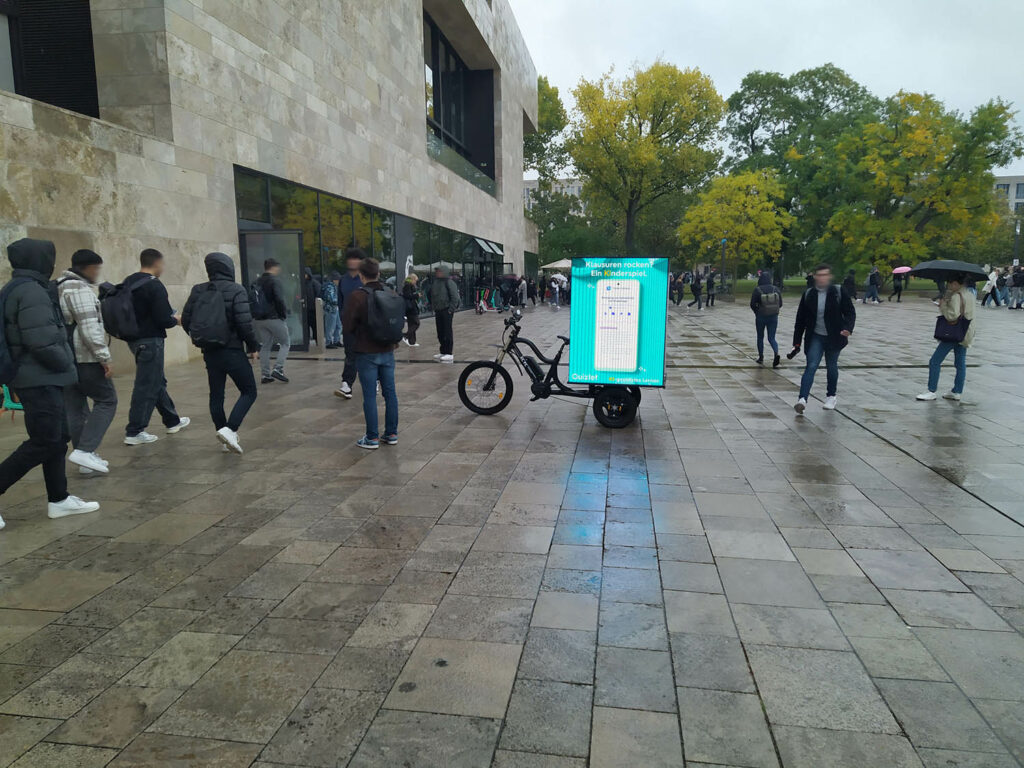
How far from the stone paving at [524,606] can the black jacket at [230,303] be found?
109cm

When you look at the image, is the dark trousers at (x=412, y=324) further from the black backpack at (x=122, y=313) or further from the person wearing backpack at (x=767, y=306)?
the black backpack at (x=122, y=313)

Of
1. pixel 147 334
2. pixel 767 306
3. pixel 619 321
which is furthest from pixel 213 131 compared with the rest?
pixel 767 306

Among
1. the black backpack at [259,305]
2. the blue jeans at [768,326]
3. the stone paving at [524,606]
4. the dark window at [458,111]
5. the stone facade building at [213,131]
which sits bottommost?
the stone paving at [524,606]

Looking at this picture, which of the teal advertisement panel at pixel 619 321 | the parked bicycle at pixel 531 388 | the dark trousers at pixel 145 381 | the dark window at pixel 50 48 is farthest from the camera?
the dark window at pixel 50 48

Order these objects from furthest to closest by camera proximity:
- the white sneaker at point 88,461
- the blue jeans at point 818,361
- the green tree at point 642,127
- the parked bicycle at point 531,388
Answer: the green tree at point 642,127, the blue jeans at point 818,361, the parked bicycle at point 531,388, the white sneaker at point 88,461

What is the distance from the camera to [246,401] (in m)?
6.37

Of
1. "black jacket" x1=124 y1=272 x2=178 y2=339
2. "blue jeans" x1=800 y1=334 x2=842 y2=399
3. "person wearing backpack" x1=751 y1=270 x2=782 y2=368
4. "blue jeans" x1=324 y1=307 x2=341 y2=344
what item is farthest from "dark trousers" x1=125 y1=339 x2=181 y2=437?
"person wearing backpack" x1=751 y1=270 x2=782 y2=368

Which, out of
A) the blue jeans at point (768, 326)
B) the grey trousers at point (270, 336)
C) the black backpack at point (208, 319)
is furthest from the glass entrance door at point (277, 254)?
the blue jeans at point (768, 326)

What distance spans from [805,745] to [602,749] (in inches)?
27.3

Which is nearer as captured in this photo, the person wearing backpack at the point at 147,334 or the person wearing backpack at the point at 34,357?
the person wearing backpack at the point at 34,357

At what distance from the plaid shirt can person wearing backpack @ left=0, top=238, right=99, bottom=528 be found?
0.69 meters

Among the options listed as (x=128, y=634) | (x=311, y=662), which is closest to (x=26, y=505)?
(x=128, y=634)

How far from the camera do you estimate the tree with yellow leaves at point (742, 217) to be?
1612 inches

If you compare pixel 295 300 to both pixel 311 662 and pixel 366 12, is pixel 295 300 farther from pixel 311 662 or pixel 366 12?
pixel 311 662
